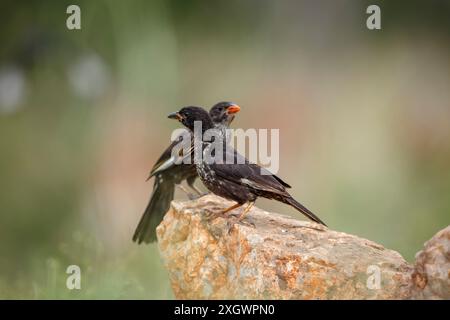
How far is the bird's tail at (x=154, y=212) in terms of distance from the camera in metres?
6.38

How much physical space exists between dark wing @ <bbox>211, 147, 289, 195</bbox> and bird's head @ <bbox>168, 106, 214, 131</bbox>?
1.34 ft

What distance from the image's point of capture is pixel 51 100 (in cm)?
852

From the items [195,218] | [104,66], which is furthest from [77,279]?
[104,66]

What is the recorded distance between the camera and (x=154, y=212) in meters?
6.39

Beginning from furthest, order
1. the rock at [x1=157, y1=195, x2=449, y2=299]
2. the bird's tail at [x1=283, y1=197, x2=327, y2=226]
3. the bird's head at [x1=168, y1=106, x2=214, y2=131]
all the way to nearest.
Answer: the bird's head at [x1=168, y1=106, x2=214, y2=131], the bird's tail at [x1=283, y1=197, x2=327, y2=226], the rock at [x1=157, y1=195, x2=449, y2=299]

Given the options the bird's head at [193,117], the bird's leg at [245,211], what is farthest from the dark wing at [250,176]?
the bird's head at [193,117]

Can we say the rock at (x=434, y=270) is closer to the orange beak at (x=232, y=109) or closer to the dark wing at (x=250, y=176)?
the dark wing at (x=250, y=176)

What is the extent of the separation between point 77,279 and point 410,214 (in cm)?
385

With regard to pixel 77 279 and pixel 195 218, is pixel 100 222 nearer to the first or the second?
pixel 77 279

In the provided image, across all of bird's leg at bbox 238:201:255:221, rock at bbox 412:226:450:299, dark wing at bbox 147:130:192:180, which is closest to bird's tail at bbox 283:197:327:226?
bird's leg at bbox 238:201:255:221

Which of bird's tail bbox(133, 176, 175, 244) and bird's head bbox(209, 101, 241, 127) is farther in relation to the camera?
bird's tail bbox(133, 176, 175, 244)

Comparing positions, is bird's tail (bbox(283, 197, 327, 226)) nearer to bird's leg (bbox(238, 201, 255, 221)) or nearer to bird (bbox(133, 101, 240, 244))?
bird's leg (bbox(238, 201, 255, 221))

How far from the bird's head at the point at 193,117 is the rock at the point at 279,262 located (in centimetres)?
62

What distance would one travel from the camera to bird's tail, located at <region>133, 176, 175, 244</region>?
638 cm
